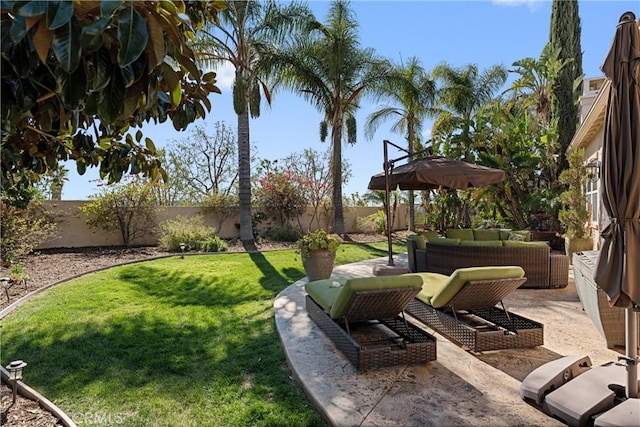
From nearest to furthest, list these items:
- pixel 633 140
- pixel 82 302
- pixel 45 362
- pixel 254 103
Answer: pixel 633 140, pixel 45 362, pixel 82 302, pixel 254 103

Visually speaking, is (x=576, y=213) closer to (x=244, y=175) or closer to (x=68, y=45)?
(x=244, y=175)

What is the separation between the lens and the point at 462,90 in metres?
20.5

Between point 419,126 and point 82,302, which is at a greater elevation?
point 419,126

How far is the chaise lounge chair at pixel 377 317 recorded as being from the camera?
3.63 meters

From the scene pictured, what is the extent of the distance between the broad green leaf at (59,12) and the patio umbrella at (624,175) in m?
3.21

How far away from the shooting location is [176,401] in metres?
3.28

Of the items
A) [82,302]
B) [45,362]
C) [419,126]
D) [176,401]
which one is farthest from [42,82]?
[419,126]

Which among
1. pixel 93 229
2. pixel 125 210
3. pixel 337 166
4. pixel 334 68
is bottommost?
pixel 93 229

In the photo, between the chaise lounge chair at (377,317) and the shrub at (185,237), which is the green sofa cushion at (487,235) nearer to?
the chaise lounge chair at (377,317)

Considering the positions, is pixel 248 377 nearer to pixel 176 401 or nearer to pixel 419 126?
pixel 176 401

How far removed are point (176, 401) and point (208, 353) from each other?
3.43 feet

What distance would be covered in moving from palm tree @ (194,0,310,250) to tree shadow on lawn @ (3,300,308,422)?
7917mm

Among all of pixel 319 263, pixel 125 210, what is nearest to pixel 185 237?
pixel 125 210

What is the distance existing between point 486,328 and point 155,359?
3.69 metres
